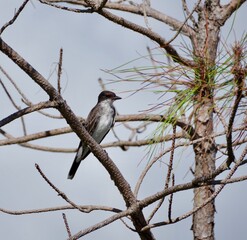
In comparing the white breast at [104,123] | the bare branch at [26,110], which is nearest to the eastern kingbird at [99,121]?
the white breast at [104,123]

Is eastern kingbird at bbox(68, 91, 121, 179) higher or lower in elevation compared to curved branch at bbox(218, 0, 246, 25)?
higher

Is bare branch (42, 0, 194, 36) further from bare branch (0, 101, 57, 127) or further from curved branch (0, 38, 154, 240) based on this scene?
bare branch (0, 101, 57, 127)

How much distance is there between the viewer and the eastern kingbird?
7.53 m

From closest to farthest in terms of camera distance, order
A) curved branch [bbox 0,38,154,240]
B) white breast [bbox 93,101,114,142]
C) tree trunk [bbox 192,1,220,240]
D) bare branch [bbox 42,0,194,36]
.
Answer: curved branch [bbox 0,38,154,240]
tree trunk [bbox 192,1,220,240]
bare branch [bbox 42,0,194,36]
white breast [bbox 93,101,114,142]

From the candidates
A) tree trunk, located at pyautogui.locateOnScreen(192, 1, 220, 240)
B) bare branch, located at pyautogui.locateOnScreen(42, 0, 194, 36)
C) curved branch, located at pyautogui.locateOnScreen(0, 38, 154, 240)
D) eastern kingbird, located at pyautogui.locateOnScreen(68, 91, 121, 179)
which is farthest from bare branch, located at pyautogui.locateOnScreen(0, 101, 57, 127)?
eastern kingbird, located at pyautogui.locateOnScreen(68, 91, 121, 179)

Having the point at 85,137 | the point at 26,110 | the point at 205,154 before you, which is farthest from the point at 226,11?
the point at 26,110

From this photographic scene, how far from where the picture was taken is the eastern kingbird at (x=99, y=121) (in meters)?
7.53

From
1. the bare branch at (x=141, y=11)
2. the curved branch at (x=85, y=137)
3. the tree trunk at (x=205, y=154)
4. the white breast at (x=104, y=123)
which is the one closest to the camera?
the curved branch at (x=85, y=137)

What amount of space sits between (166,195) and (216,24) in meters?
2.13

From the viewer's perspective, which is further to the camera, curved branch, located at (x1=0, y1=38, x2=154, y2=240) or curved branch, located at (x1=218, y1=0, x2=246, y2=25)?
curved branch, located at (x1=218, y1=0, x2=246, y2=25)

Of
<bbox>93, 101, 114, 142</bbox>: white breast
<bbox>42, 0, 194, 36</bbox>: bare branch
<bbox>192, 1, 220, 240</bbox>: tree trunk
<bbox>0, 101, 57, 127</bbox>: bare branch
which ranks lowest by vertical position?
<bbox>0, 101, 57, 127</bbox>: bare branch

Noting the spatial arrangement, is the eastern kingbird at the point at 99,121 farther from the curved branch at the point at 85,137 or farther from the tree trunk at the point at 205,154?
the curved branch at the point at 85,137

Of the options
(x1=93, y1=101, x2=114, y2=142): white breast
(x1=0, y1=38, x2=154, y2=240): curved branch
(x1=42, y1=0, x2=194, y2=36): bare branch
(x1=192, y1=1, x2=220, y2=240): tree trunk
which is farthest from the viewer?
(x1=93, y1=101, x2=114, y2=142): white breast

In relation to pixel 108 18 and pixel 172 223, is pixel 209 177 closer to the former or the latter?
pixel 172 223
